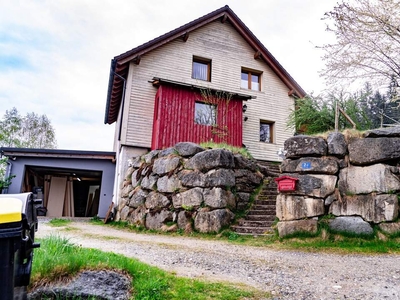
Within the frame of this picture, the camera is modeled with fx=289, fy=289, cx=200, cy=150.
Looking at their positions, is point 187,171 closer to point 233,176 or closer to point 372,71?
point 233,176

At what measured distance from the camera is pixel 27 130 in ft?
90.1

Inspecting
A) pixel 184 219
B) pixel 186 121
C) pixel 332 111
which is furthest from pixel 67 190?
pixel 332 111

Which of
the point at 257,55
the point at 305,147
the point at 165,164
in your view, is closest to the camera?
the point at 305,147

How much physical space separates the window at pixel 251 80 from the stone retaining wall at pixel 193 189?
6006 millimetres

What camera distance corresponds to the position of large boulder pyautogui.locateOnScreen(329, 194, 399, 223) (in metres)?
5.31

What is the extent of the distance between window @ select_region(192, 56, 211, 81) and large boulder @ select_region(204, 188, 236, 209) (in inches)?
285

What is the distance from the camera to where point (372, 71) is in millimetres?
7340

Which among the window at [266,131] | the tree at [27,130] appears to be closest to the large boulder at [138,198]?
the window at [266,131]

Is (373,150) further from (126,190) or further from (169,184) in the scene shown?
(126,190)

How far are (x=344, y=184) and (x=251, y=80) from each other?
31.5ft

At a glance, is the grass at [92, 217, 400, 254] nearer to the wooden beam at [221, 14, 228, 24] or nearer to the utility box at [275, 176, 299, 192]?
the utility box at [275, 176, 299, 192]

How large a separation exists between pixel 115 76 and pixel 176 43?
3.16 meters

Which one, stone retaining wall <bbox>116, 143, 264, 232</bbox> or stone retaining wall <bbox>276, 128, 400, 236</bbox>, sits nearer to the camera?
stone retaining wall <bbox>276, 128, 400, 236</bbox>

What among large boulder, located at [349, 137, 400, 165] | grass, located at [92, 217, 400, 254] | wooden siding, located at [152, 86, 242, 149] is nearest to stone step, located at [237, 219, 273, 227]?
grass, located at [92, 217, 400, 254]
